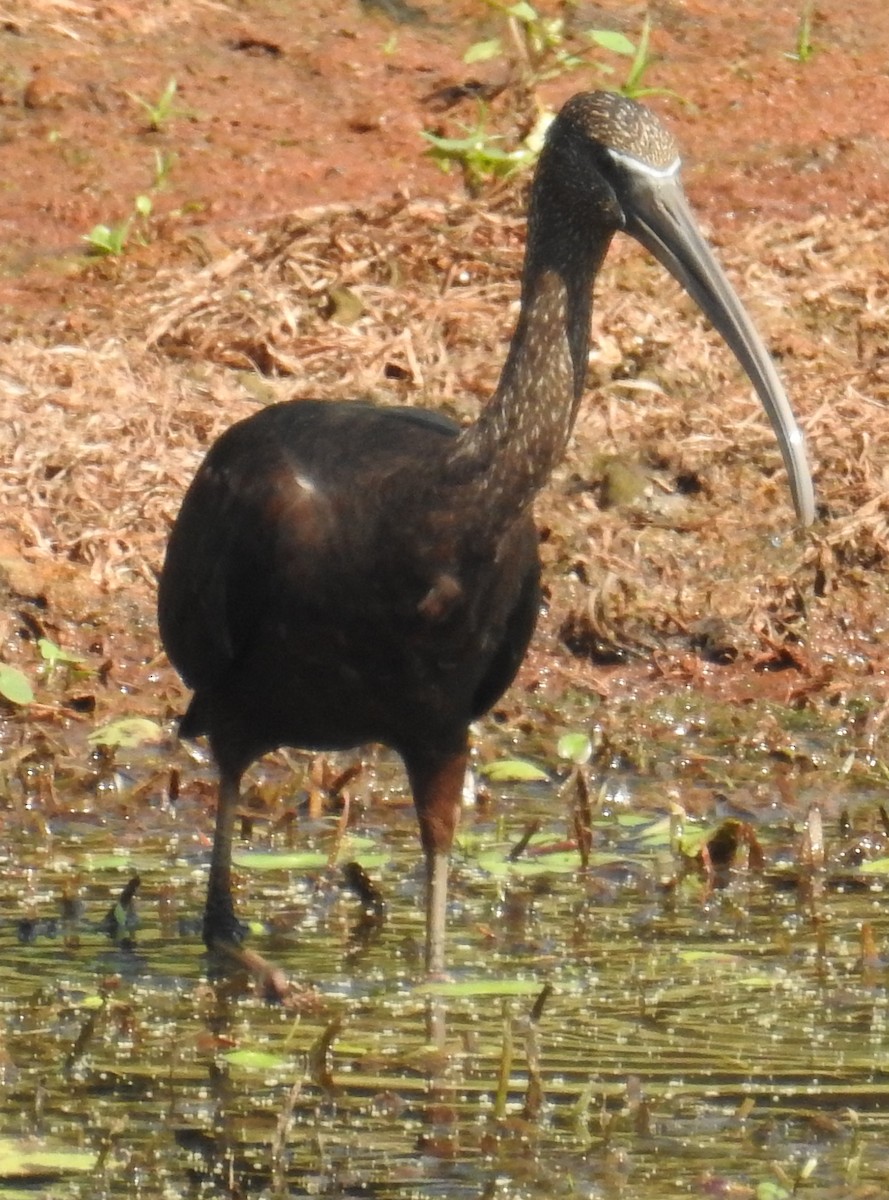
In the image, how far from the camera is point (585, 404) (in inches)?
362

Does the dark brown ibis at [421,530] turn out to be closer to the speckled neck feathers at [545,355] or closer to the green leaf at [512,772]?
the speckled neck feathers at [545,355]

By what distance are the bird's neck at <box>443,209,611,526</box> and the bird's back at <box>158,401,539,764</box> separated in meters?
0.08

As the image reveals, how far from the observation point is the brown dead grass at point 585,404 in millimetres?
8383

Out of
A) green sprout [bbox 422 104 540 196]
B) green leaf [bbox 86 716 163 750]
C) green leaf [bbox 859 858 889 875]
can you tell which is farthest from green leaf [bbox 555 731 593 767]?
green sprout [bbox 422 104 540 196]

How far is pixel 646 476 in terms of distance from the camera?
895 cm

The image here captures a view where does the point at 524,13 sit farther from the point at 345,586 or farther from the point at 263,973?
the point at 263,973

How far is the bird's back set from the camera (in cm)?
538

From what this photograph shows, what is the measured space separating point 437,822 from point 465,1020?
60 centimetres

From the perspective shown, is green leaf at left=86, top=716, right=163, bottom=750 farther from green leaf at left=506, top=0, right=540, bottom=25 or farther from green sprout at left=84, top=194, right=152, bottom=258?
green leaf at left=506, top=0, right=540, bottom=25

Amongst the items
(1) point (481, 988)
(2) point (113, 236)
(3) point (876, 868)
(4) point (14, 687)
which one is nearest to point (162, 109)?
(2) point (113, 236)

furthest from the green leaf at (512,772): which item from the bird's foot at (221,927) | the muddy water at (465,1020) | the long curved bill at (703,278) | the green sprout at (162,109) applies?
the green sprout at (162,109)

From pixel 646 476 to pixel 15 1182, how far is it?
508 cm

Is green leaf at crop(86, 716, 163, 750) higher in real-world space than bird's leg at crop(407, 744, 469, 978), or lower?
higher

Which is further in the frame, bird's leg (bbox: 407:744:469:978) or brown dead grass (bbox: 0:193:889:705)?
brown dead grass (bbox: 0:193:889:705)
